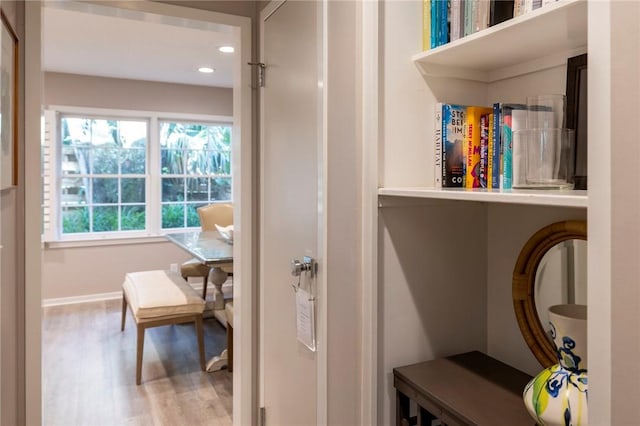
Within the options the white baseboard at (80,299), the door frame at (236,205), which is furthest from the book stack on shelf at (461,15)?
the white baseboard at (80,299)

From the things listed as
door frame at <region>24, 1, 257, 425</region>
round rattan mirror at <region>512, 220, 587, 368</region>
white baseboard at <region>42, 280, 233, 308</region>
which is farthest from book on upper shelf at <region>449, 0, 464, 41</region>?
white baseboard at <region>42, 280, 233, 308</region>

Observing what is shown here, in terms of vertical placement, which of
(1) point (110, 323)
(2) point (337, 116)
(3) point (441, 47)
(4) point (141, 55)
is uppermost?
(4) point (141, 55)

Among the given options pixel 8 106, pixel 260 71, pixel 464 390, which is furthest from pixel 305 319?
pixel 8 106

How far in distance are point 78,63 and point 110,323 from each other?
2.40 metres

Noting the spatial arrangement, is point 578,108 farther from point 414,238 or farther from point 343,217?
point 343,217

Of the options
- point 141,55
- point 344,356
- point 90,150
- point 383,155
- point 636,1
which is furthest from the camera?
point 90,150

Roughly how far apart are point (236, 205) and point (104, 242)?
3.44 meters

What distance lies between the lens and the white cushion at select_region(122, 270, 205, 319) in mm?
2988

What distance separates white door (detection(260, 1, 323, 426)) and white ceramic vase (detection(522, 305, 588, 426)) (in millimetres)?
751

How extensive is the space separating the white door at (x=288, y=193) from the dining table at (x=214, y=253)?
1.08 metres

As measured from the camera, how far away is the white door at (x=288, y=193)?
1583 mm

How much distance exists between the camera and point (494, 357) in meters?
1.46

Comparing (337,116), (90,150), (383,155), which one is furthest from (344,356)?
(90,150)

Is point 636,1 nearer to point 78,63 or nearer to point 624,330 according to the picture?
point 624,330
